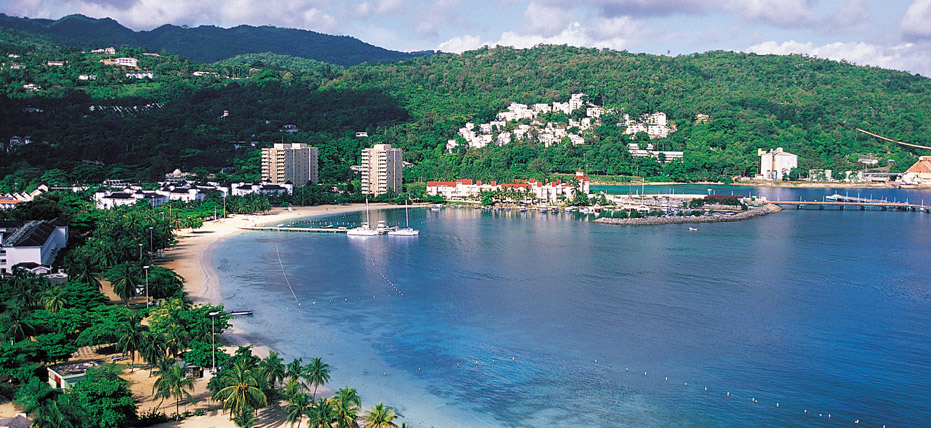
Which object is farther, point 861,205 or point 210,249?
point 861,205

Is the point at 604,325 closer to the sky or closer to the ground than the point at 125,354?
closer to the ground

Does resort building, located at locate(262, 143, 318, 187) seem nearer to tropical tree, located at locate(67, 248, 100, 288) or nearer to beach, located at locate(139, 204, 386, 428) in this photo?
beach, located at locate(139, 204, 386, 428)

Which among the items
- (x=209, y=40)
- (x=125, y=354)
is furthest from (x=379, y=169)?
(x=209, y=40)

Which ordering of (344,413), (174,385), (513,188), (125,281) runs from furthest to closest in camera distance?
(513,188), (125,281), (174,385), (344,413)

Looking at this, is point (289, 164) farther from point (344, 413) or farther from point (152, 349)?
point (344, 413)

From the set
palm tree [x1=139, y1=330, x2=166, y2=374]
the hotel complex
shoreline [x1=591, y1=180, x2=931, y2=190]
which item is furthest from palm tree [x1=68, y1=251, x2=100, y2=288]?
shoreline [x1=591, y1=180, x2=931, y2=190]

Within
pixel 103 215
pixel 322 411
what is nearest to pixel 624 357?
pixel 322 411
